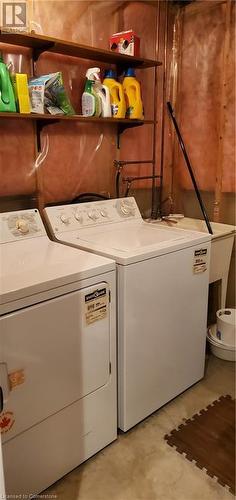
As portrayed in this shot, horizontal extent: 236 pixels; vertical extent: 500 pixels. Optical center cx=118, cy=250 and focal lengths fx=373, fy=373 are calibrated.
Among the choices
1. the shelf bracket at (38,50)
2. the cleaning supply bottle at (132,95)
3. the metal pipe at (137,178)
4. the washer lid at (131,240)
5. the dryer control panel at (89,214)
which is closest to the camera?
the washer lid at (131,240)

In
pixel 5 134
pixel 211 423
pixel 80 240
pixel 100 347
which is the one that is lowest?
pixel 211 423

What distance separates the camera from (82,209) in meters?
2.13

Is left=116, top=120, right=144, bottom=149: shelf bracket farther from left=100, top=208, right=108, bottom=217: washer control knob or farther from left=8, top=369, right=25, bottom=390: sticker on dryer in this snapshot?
left=8, top=369, right=25, bottom=390: sticker on dryer

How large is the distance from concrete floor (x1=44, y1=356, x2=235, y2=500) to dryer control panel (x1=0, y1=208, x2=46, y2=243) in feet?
3.57

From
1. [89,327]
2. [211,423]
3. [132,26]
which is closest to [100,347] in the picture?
[89,327]

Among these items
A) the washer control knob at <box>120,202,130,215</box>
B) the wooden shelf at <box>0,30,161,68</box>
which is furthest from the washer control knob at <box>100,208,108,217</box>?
the wooden shelf at <box>0,30,161,68</box>

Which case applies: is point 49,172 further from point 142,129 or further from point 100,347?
point 100,347

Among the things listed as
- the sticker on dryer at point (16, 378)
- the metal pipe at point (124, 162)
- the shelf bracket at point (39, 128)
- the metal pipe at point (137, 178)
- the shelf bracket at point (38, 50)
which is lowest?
the sticker on dryer at point (16, 378)

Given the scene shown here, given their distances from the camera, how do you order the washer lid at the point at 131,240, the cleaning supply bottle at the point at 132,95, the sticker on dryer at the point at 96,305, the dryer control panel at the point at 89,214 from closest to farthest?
the sticker on dryer at the point at 96,305, the washer lid at the point at 131,240, the dryer control panel at the point at 89,214, the cleaning supply bottle at the point at 132,95

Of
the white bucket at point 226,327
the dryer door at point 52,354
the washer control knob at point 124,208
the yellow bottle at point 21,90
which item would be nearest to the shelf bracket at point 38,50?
the yellow bottle at point 21,90

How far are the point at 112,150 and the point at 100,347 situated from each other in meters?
1.41

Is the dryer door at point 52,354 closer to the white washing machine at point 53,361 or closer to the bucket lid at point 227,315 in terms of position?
the white washing machine at point 53,361

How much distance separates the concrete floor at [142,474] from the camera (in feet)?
4.95

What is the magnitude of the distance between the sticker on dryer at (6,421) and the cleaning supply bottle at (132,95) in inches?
69.6
